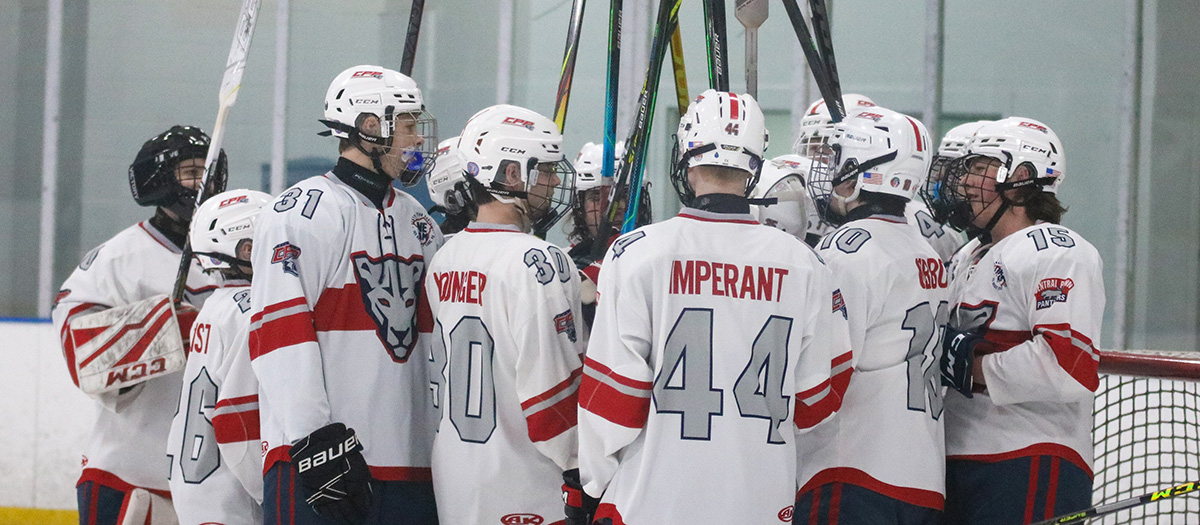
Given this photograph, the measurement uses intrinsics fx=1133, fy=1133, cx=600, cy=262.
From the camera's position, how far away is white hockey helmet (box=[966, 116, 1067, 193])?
2758mm

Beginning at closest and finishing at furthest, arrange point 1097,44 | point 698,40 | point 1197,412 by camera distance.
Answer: point 1197,412 → point 1097,44 → point 698,40

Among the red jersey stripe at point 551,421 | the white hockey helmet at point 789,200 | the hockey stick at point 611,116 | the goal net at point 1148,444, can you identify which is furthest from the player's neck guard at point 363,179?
the goal net at point 1148,444

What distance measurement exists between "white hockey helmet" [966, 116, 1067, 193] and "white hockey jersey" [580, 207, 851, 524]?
35.0 inches

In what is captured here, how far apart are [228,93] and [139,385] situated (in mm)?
862

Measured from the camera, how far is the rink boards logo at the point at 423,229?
2646 millimetres

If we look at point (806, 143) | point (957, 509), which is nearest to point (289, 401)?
point (806, 143)

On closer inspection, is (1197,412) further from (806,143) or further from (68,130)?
(68,130)

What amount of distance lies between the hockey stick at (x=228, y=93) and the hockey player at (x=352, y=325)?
1.65 ft

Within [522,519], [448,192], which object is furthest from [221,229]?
[522,519]

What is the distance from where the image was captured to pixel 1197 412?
11.5ft

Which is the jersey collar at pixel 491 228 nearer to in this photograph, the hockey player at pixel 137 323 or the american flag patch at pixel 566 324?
the american flag patch at pixel 566 324

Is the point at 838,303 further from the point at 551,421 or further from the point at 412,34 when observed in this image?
the point at 412,34

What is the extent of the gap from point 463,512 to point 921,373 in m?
1.06

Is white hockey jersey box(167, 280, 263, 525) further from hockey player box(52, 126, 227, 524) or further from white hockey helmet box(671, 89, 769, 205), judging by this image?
white hockey helmet box(671, 89, 769, 205)
